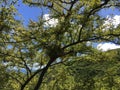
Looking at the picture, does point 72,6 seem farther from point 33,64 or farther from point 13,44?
point 33,64

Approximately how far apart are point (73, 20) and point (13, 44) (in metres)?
5.07

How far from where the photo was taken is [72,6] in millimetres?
21906

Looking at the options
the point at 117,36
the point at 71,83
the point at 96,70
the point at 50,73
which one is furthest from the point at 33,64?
the point at 117,36

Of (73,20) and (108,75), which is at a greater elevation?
(73,20)

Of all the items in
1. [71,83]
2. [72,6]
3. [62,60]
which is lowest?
[71,83]

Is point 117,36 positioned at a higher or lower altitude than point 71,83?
higher

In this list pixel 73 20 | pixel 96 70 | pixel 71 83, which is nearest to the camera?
pixel 73 20

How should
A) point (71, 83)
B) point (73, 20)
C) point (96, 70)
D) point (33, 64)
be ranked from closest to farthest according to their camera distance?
1. point (73, 20)
2. point (96, 70)
3. point (71, 83)
4. point (33, 64)

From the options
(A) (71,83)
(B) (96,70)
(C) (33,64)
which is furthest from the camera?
(C) (33,64)

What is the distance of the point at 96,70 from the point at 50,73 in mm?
3790

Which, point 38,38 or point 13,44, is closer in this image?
point 38,38

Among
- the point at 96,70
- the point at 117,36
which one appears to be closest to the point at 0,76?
the point at 96,70

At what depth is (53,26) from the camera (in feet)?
70.9

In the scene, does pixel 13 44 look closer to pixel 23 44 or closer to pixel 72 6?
pixel 23 44
